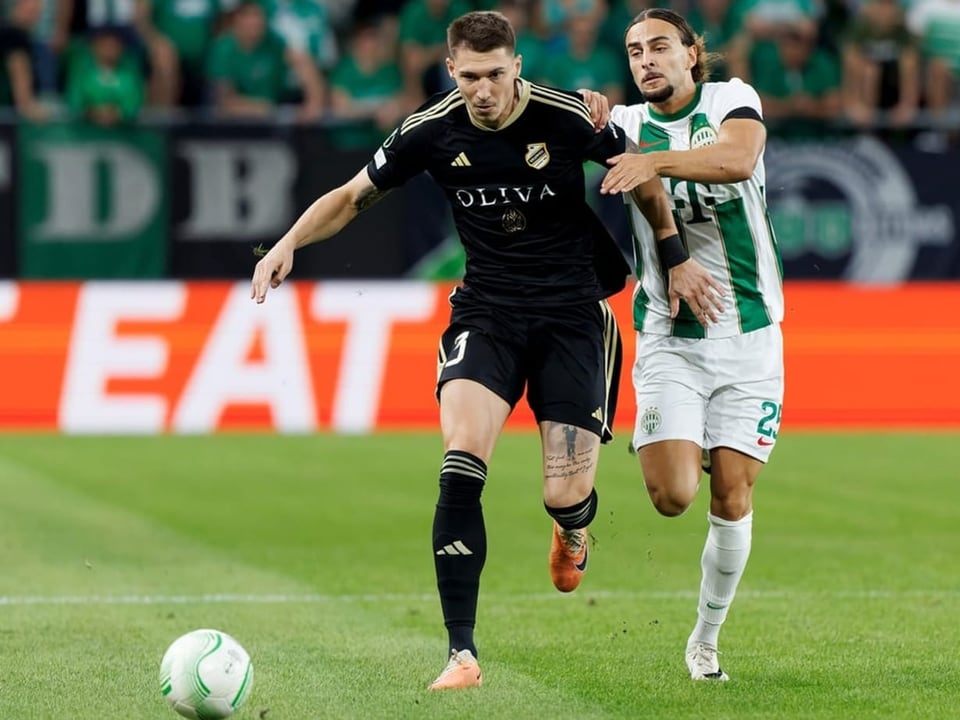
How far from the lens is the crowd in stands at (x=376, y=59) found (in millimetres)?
18125

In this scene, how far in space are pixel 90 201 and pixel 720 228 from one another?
1133 centimetres

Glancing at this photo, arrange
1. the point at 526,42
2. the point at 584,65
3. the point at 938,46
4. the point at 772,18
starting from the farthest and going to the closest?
the point at 938,46 → the point at 772,18 → the point at 526,42 → the point at 584,65

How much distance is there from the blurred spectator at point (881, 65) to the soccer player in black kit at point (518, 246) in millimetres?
12762

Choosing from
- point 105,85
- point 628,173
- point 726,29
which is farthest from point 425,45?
point 628,173

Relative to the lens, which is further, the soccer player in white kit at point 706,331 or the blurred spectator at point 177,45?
the blurred spectator at point 177,45

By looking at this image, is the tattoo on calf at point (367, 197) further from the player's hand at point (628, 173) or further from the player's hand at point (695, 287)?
the player's hand at point (695, 287)

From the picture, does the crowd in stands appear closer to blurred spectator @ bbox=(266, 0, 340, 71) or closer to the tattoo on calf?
blurred spectator @ bbox=(266, 0, 340, 71)

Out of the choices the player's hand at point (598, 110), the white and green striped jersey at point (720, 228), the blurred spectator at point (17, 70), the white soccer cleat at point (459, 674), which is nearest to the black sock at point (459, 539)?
the white soccer cleat at point (459, 674)

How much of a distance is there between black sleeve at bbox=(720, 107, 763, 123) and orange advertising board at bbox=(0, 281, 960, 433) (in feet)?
30.8

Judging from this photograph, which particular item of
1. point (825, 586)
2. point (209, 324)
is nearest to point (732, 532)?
point (825, 586)

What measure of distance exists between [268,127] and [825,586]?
981 cm

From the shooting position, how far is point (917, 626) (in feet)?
27.0

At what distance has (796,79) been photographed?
19.4 meters

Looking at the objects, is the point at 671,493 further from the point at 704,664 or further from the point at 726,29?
the point at 726,29
